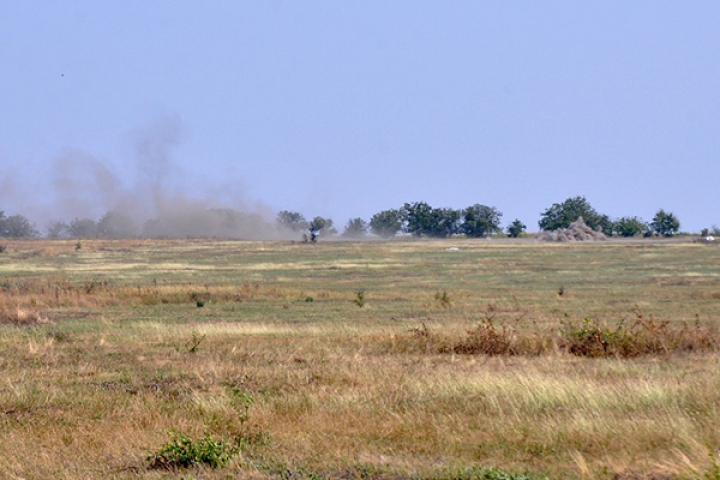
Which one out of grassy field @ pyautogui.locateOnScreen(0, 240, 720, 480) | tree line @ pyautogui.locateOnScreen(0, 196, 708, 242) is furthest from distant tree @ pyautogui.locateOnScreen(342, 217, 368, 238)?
grassy field @ pyautogui.locateOnScreen(0, 240, 720, 480)

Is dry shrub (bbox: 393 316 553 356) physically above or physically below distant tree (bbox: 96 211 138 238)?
below

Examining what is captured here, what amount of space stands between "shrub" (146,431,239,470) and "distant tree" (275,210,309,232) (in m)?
151

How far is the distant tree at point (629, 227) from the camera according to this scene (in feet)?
494

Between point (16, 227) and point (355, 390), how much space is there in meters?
156

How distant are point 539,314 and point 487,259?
48.8m

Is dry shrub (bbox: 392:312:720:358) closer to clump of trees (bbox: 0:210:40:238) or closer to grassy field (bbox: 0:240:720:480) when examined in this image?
grassy field (bbox: 0:240:720:480)

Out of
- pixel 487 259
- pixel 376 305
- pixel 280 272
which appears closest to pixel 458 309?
pixel 376 305

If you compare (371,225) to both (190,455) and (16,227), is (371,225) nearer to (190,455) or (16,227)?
(16,227)

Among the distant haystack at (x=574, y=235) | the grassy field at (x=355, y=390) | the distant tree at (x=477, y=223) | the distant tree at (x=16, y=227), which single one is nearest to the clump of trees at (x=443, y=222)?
the distant tree at (x=477, y=223)

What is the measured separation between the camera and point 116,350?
733 inches

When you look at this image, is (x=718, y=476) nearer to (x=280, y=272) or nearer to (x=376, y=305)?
(x=376, y=305)

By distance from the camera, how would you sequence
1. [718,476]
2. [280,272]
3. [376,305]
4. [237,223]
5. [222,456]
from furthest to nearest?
[237,223], [280,272], [376,305], [222,456], [718,476]

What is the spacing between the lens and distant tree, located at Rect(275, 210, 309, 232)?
163 metres

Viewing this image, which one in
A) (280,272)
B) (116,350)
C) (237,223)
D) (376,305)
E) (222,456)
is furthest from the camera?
(237,223)
